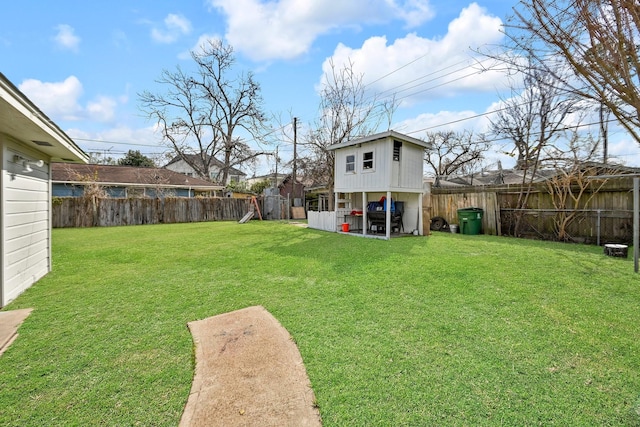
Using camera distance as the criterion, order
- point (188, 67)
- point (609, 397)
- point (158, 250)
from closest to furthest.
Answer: point (609, 397) < point (158, 250) < point (188, 67)

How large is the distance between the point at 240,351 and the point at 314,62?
13981 mm

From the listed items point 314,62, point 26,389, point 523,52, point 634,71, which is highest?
point 314,62

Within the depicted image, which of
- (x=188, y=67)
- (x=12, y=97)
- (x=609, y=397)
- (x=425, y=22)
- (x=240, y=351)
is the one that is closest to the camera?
(x=609, y=397)

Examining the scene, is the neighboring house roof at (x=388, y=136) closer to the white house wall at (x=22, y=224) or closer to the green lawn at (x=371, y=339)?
the green lawn at (x=371, y=339)

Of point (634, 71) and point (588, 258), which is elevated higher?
point (634, 71)

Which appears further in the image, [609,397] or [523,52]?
[523,52]

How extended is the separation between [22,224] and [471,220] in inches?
436

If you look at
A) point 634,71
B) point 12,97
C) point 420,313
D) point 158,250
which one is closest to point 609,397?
point 420,313

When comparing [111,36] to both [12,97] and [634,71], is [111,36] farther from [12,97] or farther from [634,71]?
[634,71]

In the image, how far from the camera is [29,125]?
3326mm

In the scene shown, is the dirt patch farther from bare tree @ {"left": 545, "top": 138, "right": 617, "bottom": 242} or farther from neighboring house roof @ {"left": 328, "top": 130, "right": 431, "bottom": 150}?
bare tree @ {"left": 545, "top": 138, "right": 617, "bottom": 242}

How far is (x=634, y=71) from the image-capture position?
2154mm

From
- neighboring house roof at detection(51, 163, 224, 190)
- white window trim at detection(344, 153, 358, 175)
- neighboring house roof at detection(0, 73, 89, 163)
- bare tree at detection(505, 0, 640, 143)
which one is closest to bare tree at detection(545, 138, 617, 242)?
white window trim at detection(344, 153, 358, 175)

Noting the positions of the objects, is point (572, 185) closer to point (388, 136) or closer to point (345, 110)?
point (388, 136)
